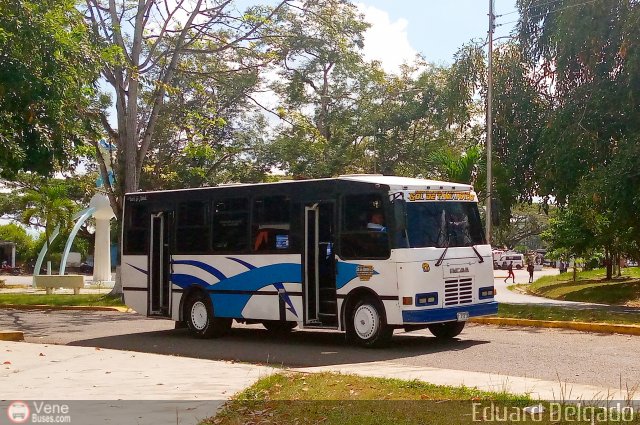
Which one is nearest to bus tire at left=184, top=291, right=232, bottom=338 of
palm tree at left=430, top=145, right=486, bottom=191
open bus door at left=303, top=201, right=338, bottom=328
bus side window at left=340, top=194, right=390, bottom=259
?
open bus door at left=303, top=201, right=338, bottom=328

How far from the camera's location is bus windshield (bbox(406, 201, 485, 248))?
571 inches

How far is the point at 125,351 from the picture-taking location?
1486 centimetres

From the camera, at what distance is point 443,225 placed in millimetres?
14906

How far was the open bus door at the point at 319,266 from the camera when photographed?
50.2ft

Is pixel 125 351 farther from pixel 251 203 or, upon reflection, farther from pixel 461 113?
pixel 461 113

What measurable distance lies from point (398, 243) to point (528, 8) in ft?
58.4

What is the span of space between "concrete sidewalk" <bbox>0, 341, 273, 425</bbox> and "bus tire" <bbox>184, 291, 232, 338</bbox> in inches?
110

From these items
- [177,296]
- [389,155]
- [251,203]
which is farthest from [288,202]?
[389,155]

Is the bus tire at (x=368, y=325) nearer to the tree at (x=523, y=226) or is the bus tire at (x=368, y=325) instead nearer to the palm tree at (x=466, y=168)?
the palm tree at (x=466, y=168)

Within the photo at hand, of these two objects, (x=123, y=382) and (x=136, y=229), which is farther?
(x=136, y=229)

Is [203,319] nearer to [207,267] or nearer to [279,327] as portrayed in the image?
[207,267]

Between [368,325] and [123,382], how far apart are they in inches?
195

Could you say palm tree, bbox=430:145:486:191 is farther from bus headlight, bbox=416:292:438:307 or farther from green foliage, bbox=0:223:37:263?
green foliage, bbox=0:223:37:263

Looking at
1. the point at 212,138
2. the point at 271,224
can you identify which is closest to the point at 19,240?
the point at 212,138
